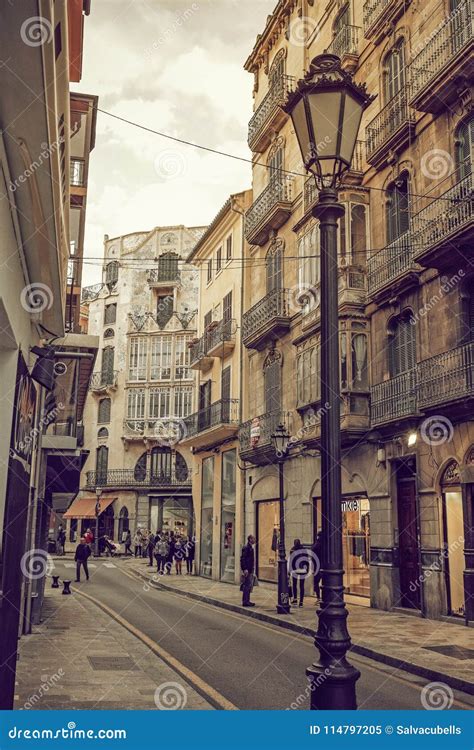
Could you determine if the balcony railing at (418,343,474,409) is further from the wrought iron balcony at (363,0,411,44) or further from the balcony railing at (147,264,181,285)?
the balcony railing at (147,264,181,285)

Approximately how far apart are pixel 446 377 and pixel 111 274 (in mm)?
46532

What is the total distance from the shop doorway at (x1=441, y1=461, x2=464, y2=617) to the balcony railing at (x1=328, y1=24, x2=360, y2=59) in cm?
1300

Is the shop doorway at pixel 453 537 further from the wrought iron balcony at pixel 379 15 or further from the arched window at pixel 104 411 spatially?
the arched window at pixel 104 411

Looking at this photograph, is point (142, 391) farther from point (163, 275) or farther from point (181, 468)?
point (163, 275)

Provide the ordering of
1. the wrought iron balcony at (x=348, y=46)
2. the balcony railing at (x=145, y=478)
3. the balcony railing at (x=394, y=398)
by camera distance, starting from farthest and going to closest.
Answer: the balcony railing at (x=145, y=478) < the wrought iron balcony at (x=348, y=46) < the balcony railing at (x=394, y=398)

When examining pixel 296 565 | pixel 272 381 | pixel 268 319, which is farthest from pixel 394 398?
pixel 272 381

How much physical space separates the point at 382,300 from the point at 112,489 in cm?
3896

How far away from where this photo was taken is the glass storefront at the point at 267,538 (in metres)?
26.3

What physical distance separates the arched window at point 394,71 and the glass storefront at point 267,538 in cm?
1389

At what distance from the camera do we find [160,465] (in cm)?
5475

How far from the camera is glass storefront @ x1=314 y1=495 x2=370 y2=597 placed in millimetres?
20125

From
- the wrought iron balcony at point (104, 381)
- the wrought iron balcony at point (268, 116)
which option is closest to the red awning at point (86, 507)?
the wrought iron balcony at point (104, 381)

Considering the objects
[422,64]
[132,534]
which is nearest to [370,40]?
[422,64]

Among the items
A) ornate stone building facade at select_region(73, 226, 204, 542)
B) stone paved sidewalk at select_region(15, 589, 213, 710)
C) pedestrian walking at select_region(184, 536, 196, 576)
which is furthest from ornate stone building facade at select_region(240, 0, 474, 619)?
ornate stone building facade at select_region(73, 226, 204, 542)
